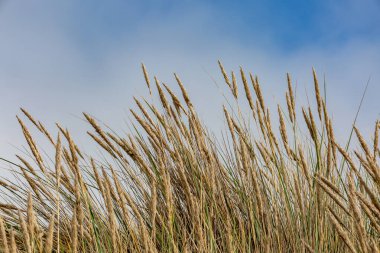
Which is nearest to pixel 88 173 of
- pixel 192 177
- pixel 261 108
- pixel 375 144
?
pixel 192 177

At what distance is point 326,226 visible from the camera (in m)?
1.93

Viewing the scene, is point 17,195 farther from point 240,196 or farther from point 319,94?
point 319,94

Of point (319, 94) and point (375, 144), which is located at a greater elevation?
point (319, 94)

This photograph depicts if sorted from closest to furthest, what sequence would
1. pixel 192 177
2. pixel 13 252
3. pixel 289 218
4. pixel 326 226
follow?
pixel 13 252 < pixel 326 226 < pixel 289 218 < pixel 192 177

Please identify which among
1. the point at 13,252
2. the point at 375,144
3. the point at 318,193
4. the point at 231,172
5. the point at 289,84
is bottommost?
the point at 13,252

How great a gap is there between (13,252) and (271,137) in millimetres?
1487

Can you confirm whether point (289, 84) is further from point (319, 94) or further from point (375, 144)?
point (375, 144)

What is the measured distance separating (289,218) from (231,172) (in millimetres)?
507

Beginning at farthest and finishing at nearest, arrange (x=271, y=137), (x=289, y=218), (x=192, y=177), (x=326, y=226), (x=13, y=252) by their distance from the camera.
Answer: (x=192, y=177) → (x=271, y=137) → (x=289, y=218) → (x=326, y=226) → (x=13, y=252)

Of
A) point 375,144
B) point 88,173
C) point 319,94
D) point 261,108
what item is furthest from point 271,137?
point 88,173

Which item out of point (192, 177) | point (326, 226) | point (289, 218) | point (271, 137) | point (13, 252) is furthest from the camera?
point (192, 177)

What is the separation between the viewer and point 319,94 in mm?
2082

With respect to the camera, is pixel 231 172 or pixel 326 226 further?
pixel 231 172

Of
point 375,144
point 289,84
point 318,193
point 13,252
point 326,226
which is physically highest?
point 289,84
